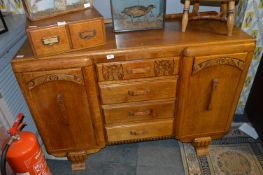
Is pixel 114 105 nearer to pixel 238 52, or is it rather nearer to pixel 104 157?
pixel 104 157

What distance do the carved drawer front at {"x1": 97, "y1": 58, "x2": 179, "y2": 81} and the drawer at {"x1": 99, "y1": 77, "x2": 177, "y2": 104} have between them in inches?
1.6

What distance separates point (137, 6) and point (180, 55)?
394 millimetres

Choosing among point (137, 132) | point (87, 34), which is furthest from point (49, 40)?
point (137, 132)

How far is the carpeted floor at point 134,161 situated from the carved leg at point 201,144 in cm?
15

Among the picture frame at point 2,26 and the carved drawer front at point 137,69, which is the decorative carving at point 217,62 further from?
the picture frame at point 2,26

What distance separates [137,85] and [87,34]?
1.30 ft

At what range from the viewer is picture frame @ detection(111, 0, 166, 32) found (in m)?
1.30

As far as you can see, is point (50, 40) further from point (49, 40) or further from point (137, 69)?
point (137, 69)

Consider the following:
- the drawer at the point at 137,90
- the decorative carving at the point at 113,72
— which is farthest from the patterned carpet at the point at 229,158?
the decorative carving at the point at 113,72

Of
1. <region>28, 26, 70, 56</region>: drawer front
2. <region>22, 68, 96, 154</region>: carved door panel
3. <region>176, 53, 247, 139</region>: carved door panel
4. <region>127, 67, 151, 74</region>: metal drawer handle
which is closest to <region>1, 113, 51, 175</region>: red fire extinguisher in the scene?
<region>22, 68, 96, 154</region>: carved door panel

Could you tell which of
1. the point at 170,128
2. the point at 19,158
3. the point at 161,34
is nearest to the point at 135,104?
the point at 170,128

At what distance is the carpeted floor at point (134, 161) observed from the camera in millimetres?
1588

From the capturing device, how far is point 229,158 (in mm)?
1630

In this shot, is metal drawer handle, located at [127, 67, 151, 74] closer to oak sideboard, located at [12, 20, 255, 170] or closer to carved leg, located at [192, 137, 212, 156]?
oak sideboard, located at [12, 20, 255, 170]
